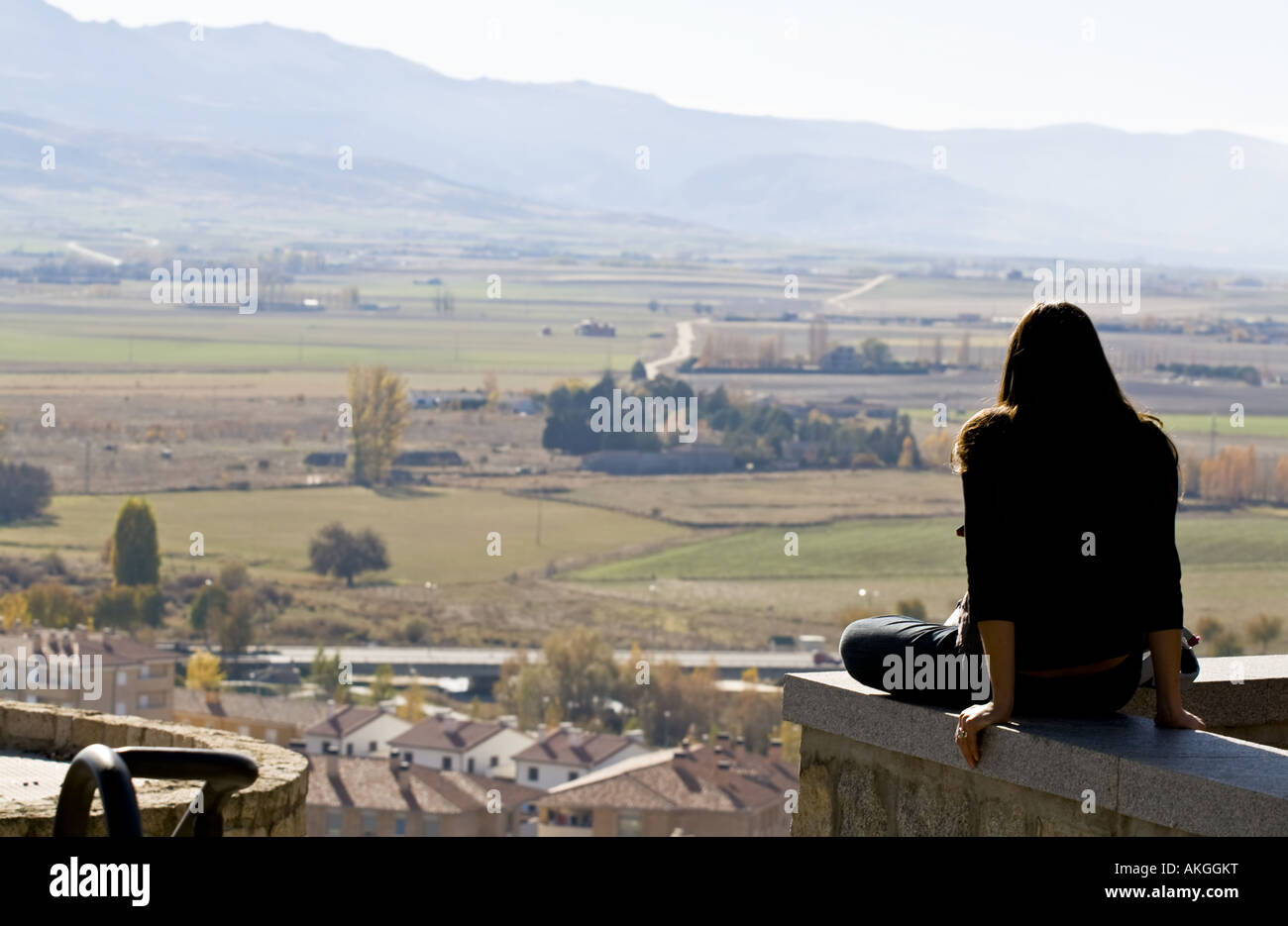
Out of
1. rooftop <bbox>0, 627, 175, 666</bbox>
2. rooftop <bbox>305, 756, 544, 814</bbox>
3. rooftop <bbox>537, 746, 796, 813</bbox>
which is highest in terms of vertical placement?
rooftop <bbox>0, 627, 175, 666</bbox>

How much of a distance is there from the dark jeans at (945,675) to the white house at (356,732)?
140ft

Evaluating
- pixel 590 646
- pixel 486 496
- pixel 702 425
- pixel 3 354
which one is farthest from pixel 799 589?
pixel 3 354

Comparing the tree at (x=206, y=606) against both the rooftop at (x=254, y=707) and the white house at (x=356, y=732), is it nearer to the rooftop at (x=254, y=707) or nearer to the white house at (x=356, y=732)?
the rooftop at (x=254, y=707)

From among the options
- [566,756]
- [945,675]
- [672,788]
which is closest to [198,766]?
[945,675]

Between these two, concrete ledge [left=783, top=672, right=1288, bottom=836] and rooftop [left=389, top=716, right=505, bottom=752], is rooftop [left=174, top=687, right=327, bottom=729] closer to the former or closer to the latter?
rooftop [left=389, top=716, right=505, bottom=752]

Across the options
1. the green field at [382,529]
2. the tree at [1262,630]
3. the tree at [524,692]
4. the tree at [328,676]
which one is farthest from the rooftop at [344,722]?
the tree at [1262,630]

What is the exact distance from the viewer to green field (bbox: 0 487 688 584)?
76.6 metres

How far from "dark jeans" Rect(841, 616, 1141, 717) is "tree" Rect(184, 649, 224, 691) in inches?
2011

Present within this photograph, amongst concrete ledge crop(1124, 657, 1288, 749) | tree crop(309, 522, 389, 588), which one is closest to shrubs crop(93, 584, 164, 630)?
tree crop(309, 522, 389, 588)

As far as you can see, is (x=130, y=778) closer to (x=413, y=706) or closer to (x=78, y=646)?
(x=78, y=646)

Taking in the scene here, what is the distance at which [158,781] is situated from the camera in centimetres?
734

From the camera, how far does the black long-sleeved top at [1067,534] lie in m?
3.06

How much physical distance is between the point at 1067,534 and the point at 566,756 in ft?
139

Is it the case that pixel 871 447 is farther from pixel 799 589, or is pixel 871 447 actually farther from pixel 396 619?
pixel 396 619
